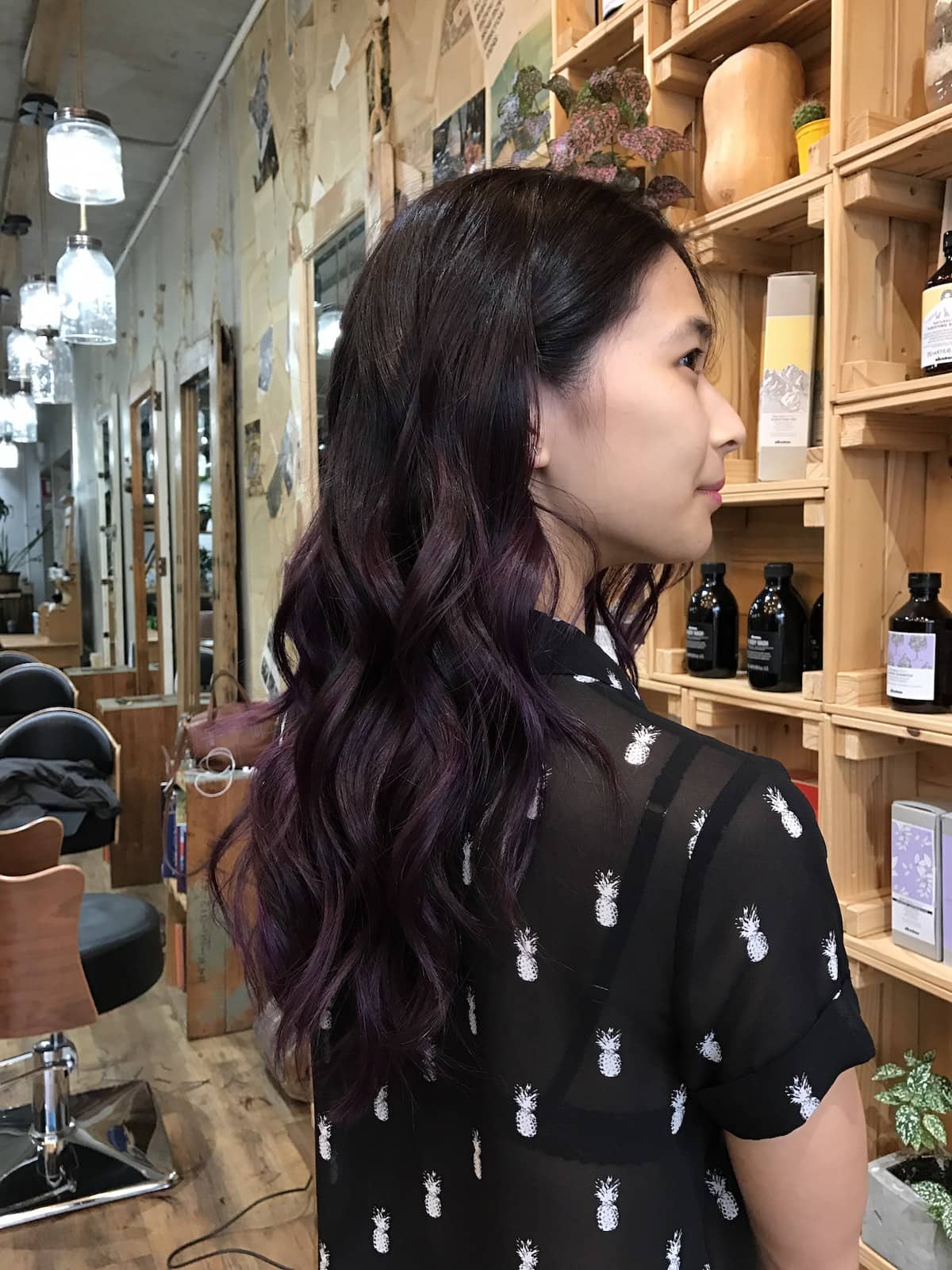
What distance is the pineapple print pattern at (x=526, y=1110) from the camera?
0.62m

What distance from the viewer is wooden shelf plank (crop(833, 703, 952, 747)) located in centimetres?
118

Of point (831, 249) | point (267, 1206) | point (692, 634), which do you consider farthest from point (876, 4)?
point (267, 1206)

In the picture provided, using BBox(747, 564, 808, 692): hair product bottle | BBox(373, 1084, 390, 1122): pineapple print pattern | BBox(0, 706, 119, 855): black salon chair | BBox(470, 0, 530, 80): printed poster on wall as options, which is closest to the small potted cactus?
BBox(747, 564, 808, 692): hair product bottle

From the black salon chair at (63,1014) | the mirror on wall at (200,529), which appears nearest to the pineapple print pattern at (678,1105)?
the black salon chair at (63,1014)

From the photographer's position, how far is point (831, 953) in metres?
0.57

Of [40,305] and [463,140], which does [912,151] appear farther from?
[40,305]

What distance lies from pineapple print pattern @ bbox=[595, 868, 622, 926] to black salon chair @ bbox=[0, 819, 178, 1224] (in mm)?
1699

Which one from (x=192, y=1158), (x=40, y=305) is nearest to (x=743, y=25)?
(x=192, y=1158)

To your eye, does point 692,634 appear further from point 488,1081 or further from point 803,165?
point 488,1081

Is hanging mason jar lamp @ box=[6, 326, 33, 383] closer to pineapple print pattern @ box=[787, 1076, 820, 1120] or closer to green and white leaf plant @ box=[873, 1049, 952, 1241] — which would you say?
green and white leaf plant @ box=[873, 1049, 952, 1241]

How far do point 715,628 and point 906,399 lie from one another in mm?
505

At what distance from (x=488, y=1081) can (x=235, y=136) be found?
418cm

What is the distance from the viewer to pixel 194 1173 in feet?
7.57

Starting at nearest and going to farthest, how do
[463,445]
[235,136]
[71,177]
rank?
[463,445] → [71,177] → [235,136]
